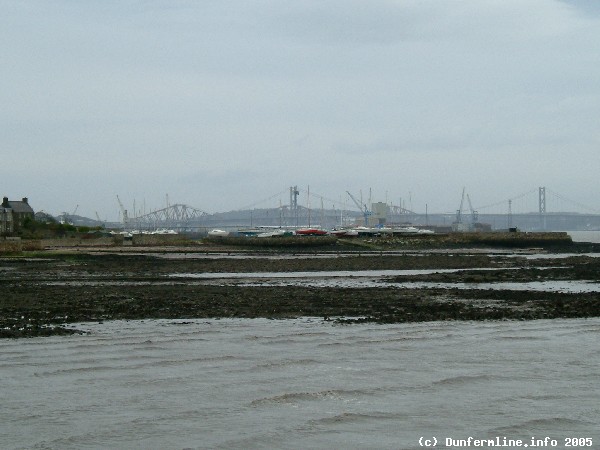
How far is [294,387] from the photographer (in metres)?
11.7

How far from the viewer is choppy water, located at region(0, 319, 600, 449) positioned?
9500 millimetres

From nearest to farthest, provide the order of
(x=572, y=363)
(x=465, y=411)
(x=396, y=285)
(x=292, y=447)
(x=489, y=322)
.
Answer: (x=292, y=447) → (x=465, y=411) → (x=572, y=363) → (x=489, y=322) → (x=396, y=285)

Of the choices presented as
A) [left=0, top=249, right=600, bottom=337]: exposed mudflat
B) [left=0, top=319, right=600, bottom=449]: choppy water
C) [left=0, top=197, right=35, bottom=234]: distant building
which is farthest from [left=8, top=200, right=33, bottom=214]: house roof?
[left=0, top=319, right=600, bottom=449]: choppy water

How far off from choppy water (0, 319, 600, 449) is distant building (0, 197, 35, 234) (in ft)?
218

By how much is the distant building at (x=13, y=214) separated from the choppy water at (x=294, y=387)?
6644 centimetres

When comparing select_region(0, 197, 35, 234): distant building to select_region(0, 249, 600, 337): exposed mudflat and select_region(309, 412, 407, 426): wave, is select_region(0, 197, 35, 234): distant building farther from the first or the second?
select_region(309, 412, 407, 426): wave

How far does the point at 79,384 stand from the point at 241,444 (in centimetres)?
362

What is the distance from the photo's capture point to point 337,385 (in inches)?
466

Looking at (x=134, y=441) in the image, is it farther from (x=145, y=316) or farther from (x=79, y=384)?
(x=145, y=316)

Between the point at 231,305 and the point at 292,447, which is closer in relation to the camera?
the point at 292,447

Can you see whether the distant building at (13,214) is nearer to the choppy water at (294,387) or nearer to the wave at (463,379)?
the choppy water at (294,387)

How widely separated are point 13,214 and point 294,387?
8673 cm

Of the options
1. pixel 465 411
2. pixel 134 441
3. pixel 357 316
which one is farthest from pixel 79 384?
pixel 357 316

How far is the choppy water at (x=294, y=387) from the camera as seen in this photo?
31.2 ft
